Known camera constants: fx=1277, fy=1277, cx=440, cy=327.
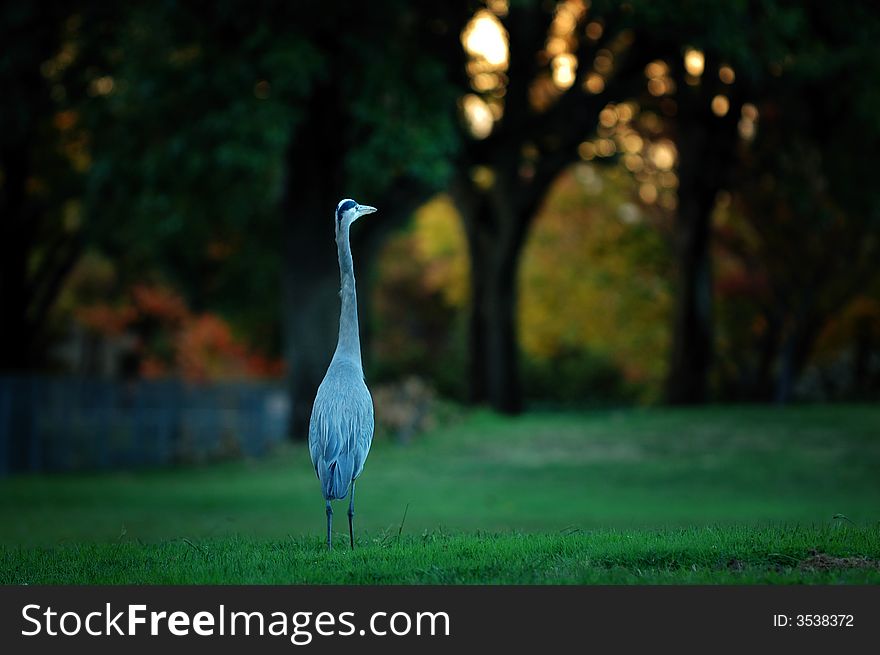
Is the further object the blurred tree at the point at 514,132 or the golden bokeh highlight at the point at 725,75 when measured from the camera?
the golden bokeh highlight at the point at 725,75

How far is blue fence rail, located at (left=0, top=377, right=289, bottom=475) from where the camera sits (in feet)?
103

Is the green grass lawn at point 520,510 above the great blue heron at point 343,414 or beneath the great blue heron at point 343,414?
beneath

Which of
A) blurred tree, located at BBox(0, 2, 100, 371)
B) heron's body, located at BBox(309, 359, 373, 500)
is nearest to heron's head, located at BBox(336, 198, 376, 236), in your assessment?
heron's body, located at BBox(309, 359, 373, 500)

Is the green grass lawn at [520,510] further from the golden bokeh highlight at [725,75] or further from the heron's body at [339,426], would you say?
the golden bokeh highlight at [725,75]

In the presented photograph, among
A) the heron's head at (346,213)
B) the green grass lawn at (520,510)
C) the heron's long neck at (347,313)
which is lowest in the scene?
the green grass lawn at (520,510)

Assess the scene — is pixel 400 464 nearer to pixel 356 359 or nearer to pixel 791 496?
pixel 791 496

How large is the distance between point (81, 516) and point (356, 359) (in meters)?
12.8

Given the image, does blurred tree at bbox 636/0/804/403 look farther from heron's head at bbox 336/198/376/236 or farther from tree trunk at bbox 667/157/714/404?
heron's head at bbox 336/198/376/236

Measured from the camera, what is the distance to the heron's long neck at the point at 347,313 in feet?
28.8

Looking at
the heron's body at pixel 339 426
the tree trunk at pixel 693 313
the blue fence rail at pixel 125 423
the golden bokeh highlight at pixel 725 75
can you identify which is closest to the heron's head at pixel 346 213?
the heron's body at pixel 339 426

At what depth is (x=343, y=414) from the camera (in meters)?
8.61

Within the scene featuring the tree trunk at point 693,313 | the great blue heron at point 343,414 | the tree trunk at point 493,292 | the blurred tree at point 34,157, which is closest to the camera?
the great blue heron at point 343,414

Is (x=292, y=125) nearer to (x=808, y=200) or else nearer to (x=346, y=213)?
(x=808, y=200)

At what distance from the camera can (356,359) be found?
879cm
